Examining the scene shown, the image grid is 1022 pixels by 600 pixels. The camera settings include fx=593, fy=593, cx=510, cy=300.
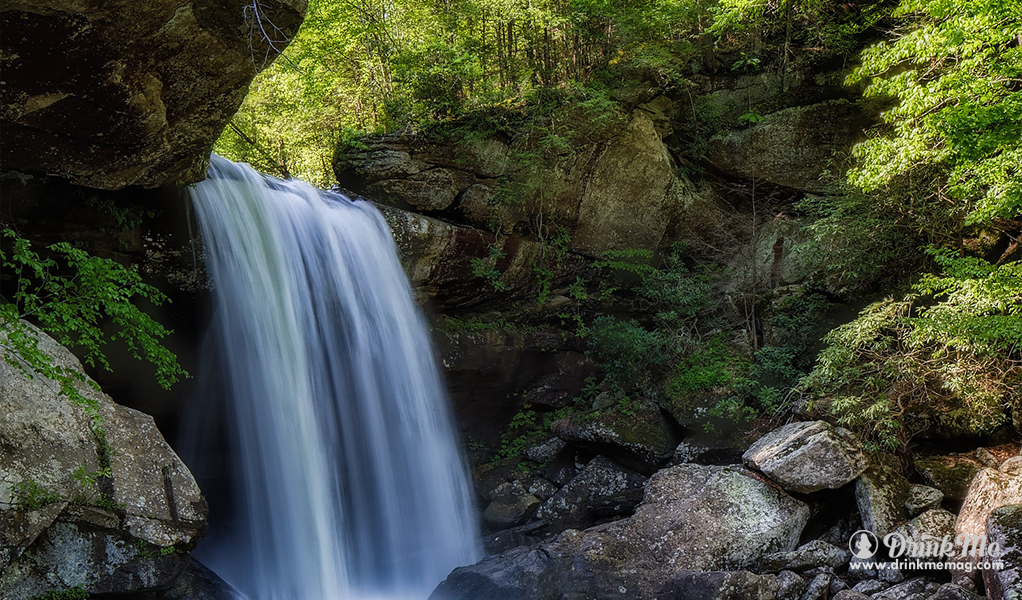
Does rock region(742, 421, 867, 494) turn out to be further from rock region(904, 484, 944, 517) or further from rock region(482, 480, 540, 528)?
rock region(482, 480, 540, 528)

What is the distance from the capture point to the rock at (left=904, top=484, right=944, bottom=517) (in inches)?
277

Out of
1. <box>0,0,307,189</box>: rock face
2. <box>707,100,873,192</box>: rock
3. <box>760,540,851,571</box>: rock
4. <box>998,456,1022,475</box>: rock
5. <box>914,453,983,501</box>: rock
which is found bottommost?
<box>760,540,851,571</box>: rock

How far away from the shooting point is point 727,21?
1113 cm

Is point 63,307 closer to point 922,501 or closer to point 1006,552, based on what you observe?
point 1006,552

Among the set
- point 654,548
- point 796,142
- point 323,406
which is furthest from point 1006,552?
point 796,142

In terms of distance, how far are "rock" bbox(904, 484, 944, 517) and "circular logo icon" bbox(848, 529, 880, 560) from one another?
69 cm

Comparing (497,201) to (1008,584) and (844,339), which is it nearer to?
(844,339)

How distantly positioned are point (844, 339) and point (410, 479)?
6.84 metres

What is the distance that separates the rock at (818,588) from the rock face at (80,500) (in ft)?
20.2

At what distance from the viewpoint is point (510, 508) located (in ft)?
32.0

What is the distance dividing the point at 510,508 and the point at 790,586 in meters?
4.67

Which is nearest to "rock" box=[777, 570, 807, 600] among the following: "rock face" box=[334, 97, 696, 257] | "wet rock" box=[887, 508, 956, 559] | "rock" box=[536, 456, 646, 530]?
"wet rock" box=[887, 508, 956, 559]

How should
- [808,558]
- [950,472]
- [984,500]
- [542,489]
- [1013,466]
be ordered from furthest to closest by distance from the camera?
[542,489] < [950,472] < [808,558] < [1013,466] < [984,500]

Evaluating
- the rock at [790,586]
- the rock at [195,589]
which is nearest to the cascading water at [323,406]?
the rock at [195,589]
